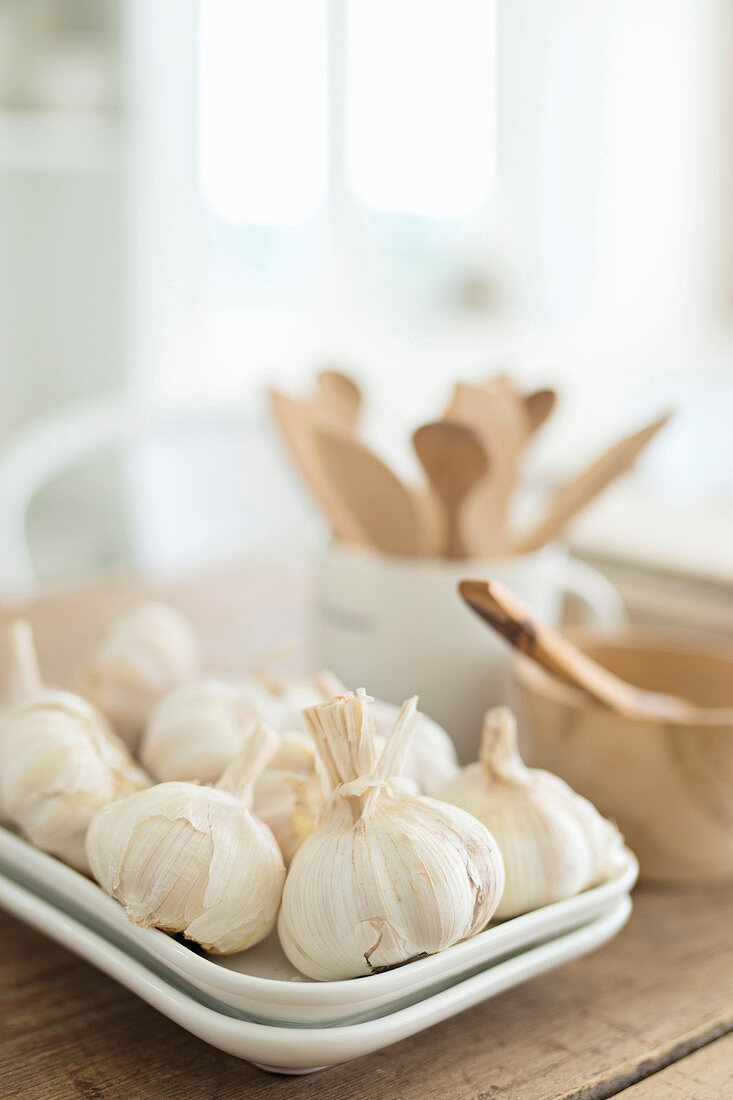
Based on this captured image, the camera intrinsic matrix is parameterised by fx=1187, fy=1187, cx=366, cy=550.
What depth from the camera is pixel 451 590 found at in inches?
23.5

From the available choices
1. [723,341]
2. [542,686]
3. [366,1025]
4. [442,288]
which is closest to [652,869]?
[542,686]

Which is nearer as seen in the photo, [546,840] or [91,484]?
[546,840]

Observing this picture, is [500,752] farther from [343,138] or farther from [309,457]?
[343,138]

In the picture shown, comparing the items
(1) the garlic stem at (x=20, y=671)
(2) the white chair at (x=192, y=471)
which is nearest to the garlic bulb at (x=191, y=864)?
(1) the garlic stem at (x=20, y=671)

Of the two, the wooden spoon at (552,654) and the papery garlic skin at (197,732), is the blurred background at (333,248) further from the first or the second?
the papery garlic skin at (197,732)

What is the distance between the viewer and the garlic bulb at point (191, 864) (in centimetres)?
36

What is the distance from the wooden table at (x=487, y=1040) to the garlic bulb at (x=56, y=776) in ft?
0.18

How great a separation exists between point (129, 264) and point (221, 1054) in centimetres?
188

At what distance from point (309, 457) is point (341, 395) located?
6 centimetres

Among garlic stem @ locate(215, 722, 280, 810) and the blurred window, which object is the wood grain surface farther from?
the blurred window

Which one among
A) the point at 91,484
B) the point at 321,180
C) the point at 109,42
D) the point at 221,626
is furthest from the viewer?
the point at 321,180

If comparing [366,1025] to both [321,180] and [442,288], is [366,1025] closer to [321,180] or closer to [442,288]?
[321,180]

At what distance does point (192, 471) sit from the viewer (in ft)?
4.81

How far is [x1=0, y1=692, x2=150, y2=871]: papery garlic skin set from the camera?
42cm
